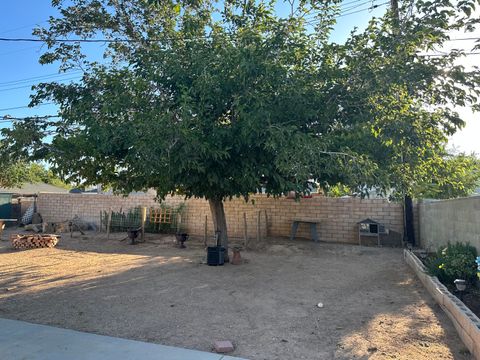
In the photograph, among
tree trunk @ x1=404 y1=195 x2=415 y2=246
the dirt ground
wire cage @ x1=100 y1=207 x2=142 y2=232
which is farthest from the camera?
wire cage @ x1=100 y1=207 x2=142 y2=232

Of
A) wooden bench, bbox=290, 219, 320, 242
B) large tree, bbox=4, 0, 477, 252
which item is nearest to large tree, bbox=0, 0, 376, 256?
large tree, bbox=4, 0, 477, 252

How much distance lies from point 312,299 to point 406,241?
7651mm

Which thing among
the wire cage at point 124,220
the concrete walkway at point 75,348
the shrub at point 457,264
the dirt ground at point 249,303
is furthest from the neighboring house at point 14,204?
the shrub at point 457,264

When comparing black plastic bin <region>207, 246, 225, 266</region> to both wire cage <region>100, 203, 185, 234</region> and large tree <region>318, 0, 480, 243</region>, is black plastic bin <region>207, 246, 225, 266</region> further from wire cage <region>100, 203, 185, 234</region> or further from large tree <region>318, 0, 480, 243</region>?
wire cage <region>100, 203, 185, 234</region>

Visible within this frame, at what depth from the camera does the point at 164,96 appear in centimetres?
725

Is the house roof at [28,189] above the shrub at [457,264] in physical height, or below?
above

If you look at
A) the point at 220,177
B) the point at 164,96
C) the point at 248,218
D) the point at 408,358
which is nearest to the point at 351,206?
the point at 248,218

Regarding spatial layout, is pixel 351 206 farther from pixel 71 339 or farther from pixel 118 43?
pixel 71 339

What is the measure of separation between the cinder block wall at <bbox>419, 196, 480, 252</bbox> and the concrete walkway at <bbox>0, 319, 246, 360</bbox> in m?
4.85

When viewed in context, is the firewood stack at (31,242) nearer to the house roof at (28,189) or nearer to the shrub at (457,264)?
the shrub at (457,264)

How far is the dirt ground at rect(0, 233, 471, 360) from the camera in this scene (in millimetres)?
4559

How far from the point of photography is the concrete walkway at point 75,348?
159 inches

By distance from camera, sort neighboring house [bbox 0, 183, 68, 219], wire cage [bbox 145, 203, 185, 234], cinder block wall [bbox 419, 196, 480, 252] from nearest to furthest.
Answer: cinder block wall [bbox 419, 196, 480, 252]
wire cage [bbox 145, 203, 185, 234]
neighboring house [bbox 0, 183, 68, 219]

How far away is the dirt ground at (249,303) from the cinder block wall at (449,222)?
3.85ft
